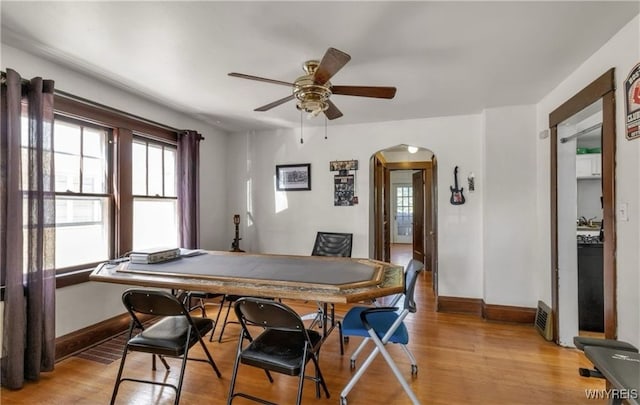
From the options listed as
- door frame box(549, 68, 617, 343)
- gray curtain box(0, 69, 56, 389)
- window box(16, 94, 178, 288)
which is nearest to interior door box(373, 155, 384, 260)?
door frame box(549, 68, 617, 343)

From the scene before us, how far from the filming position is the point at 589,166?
3994mm

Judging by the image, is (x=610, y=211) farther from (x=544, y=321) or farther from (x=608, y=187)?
(x=544, y=321)

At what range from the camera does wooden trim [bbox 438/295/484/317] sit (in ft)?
11.7

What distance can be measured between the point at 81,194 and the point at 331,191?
2.76 m

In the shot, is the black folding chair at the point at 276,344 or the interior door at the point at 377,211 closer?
the black folding chair at the point at 276,344

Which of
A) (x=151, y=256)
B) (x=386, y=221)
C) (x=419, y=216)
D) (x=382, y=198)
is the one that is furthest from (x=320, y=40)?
(x=419, y=216)

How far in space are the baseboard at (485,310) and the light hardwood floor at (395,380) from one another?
15.3 inches

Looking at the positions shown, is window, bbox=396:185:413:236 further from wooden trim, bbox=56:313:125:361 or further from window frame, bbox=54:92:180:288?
wooden trim, bbox=56:313:125:361

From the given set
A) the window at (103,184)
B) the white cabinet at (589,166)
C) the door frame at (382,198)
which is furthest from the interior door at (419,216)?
the window at (103,184)

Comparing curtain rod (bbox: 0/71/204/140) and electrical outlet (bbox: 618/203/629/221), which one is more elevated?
curtain rod (bbox: 0/71/204/140)

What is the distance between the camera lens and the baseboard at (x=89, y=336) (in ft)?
8.00

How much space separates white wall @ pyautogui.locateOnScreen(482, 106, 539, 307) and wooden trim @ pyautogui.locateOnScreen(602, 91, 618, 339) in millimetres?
1299

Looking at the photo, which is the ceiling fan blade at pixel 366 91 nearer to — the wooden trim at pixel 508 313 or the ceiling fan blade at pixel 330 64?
the ceiling fan blade at pixel 330 64

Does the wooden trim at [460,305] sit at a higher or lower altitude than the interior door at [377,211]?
lower
